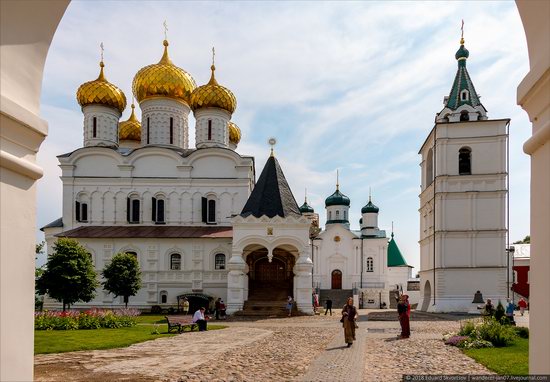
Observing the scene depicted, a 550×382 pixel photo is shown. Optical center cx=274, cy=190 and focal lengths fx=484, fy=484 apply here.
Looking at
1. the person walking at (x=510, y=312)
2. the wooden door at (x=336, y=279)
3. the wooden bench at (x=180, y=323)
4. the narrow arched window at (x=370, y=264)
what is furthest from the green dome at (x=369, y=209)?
the wooden bench at (x=180, y=323)

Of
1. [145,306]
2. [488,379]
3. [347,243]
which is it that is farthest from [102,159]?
[488,379]

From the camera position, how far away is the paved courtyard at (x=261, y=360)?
848cm

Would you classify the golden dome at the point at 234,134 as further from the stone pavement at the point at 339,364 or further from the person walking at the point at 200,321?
the stone pavement at the point at 339,364

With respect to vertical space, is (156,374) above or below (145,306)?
above

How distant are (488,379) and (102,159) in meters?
28.9

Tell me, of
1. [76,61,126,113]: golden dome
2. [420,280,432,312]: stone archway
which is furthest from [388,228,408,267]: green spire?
[76,61,126,113]: golden dome

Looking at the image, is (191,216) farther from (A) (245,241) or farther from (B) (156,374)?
(B) (156,374)

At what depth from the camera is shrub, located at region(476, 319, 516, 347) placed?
11.7 metres

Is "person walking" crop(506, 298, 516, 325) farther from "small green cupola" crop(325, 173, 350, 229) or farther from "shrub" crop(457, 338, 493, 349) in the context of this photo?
"small green cupola" crop(325, 173, 350, 229)

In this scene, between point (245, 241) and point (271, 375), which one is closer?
point (271, 375)

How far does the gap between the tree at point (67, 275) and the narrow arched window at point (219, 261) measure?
880 centimetres

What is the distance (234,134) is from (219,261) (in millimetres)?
14215

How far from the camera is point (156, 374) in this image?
28.3ft

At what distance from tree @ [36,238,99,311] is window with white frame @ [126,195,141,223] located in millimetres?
9198
